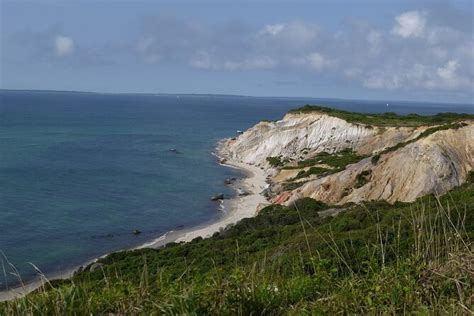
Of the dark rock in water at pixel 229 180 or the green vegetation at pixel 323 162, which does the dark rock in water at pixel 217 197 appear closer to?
the green vegetation at pixel 323 162

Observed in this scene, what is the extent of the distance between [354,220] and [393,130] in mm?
41759

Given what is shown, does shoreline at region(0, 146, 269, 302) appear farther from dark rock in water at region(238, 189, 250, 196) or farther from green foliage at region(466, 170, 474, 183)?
green foliage at region(466, 170, 474, 183)

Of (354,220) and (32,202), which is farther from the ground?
(354,220)

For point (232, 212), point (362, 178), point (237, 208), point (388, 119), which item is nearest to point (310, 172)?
point (237, 208)

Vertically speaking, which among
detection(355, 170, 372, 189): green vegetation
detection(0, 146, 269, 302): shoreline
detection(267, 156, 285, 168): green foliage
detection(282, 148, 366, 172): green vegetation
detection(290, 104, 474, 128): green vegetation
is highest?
detection(290, 104, 474, 128): green vegetation

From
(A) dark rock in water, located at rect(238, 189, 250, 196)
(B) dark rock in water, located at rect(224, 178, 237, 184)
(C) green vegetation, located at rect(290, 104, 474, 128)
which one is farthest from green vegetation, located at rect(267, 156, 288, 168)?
(A) dark rock in water, located at rect(238, 189, 250, 196)

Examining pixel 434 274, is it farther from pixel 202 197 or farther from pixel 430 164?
pixel 202 197

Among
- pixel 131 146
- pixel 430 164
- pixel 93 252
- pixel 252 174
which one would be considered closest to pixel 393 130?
pixel 252 174

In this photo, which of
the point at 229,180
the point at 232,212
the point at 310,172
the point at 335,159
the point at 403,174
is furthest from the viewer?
the point at 229,180

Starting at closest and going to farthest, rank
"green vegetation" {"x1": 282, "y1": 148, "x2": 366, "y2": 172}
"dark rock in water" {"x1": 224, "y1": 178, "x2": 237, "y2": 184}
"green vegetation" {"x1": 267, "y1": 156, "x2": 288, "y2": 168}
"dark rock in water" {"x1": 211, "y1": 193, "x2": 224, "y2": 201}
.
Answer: "dark rock in water" {"x1": 211, "y1": 193, "x2": 224, "y2": 201}
"green vegetation" {"x1": 282, "y1": 148, "x2": 366, "y2": 172}
"dark rock in water" {"x1": 224, "y1": 178, "x2": 237, "y2": 184}
"green vegetation" {"x1": 267, "y1": 156, "x2": 288, "y2": 168}

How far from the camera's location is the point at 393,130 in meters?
64.5

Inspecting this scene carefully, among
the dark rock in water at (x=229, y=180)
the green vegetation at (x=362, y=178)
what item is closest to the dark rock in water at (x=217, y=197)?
the dark rock in water at (x=229, y=180)

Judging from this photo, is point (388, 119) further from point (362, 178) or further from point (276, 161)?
point (362, 178)

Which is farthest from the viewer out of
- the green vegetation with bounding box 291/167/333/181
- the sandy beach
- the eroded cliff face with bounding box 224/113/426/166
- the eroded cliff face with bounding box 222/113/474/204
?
the eroded cliff face with bounding box 224/113/426/166
